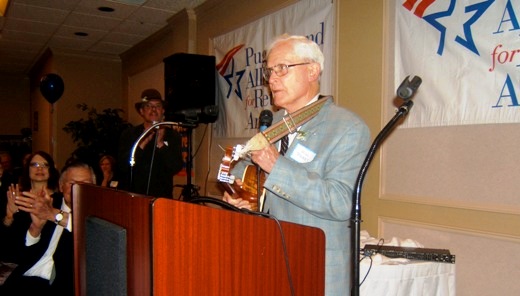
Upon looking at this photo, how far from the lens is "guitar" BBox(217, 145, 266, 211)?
1420 millimetres

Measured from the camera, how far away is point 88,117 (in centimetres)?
838

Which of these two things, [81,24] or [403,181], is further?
[81,24]

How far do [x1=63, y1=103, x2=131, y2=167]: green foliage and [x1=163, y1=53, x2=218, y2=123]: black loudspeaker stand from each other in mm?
2878

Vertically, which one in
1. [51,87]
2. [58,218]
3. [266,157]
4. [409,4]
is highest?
[409,4]

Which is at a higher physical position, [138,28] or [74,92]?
[138,28]

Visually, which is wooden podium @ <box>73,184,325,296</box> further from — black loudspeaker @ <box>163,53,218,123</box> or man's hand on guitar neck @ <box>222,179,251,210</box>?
black loudspeaker @ <box>163,53,218,123</box>

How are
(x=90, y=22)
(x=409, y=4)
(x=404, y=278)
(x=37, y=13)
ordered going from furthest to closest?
(x=90, y=22) → (x=37, y=13) → (x=409, y=4) → (x=404, y=278)

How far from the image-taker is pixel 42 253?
7.89 feet

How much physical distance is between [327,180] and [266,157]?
0.60 feet

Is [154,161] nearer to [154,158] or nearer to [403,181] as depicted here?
[154,158]

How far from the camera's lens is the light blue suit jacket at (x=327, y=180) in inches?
46.1

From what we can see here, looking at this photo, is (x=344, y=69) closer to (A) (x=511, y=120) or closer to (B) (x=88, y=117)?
(A) (x=511, y=120)

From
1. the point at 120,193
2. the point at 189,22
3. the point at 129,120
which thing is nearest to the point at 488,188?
the point at 120,193

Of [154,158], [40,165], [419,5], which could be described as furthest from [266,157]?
[154,158]
